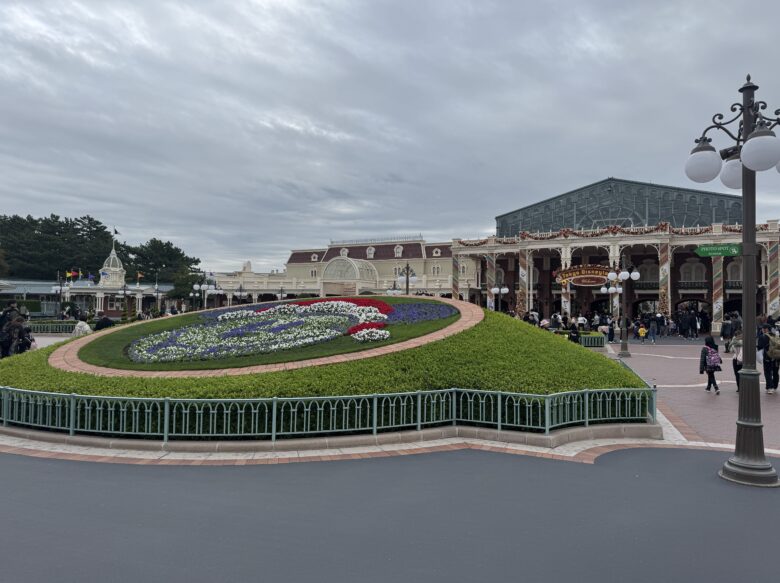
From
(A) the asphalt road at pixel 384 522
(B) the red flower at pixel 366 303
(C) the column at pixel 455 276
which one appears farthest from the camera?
(C) the column at pixel 455 276

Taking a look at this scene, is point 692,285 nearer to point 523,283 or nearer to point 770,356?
point 523,283

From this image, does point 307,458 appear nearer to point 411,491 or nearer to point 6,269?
point 411,491

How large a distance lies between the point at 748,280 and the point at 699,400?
6807mm

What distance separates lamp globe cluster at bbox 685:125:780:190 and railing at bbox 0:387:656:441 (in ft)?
11.7

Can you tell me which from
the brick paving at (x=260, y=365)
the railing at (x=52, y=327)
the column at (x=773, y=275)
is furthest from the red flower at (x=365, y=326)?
the column at (x=773, y=275)

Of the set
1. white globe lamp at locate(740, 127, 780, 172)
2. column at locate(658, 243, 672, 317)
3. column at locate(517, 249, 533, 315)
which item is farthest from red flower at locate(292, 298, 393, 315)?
column at locate(658, 243, 672, 317)

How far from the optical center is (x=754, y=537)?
4.64 meters

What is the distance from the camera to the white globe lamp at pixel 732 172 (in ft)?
23.0

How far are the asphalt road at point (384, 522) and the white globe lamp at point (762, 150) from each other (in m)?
3.70

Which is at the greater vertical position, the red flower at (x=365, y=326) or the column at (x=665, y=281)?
the column at (x=665, y=281)

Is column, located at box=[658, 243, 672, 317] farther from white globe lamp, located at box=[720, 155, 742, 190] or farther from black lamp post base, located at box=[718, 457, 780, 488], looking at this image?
black lamp post base, located at box=[718, 457, 780, 488]

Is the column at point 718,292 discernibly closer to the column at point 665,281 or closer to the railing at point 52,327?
the column at point 665,281

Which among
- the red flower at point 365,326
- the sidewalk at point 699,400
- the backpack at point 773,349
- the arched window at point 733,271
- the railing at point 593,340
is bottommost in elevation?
the sidewalk at point 699,400

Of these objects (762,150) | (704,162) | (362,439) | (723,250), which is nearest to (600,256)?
(723,250)
